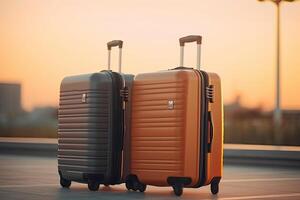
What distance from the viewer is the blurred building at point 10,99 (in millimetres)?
27125

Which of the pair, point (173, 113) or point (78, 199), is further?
point (173, 113)

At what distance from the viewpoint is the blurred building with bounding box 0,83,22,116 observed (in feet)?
89.0

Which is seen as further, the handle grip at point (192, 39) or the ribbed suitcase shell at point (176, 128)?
the handle grip at point (192, 39)

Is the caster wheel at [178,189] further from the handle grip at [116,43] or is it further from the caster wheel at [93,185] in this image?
the handle grip at [116,43]

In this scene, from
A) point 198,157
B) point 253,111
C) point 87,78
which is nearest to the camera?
point 198,157

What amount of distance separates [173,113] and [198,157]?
0.52 meters

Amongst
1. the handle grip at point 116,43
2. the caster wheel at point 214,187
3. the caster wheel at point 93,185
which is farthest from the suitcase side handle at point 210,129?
the handle grip at point 116,43

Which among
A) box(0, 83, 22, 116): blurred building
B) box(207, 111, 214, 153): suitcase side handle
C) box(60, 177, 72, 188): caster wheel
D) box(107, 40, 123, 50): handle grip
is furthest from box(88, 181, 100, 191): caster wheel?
box(0, 83, 22, 116): blurred building

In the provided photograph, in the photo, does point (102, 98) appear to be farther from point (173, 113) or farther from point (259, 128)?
point (259, 128)

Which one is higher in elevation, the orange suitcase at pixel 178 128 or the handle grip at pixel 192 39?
the handle grip at pixel 192 39

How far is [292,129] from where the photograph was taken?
95.2 feet

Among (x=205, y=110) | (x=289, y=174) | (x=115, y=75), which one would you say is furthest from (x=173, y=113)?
(x=289, y=174)

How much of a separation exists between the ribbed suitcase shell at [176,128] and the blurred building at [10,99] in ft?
57.7

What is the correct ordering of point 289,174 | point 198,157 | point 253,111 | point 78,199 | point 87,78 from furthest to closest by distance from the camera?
point 253,111
point 289,174
point 87,78
point 198,157
point 78,199
